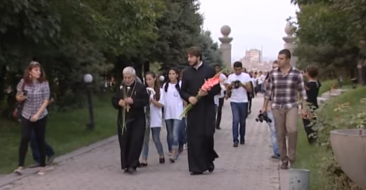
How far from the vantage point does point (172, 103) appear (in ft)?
40.5

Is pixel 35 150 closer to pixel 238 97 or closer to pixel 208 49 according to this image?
pixel 238 97

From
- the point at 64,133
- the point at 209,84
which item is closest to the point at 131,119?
the point at 209,84

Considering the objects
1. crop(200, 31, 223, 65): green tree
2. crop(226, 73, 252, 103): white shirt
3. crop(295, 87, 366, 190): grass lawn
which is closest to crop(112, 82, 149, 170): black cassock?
crop(295, 87, 366, 190): grass lawn

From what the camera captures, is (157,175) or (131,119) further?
(131,119)

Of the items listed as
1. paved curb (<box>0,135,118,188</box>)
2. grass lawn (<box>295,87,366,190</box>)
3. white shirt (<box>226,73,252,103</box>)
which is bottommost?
paved curb (<box>0,135,118,188</box>)

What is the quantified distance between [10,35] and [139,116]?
500 cm


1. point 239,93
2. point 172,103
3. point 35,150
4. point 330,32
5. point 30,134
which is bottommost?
point 35,150

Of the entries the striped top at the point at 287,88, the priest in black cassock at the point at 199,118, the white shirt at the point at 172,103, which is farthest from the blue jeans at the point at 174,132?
the striped top at the point at 287,88

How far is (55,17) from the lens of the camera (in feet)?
45.1

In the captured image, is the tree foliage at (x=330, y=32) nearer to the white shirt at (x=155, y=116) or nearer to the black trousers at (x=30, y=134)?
the white shirt at (x=155, y=116)

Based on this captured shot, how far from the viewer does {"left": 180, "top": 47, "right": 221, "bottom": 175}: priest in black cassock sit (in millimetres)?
10312

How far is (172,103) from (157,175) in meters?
2.23

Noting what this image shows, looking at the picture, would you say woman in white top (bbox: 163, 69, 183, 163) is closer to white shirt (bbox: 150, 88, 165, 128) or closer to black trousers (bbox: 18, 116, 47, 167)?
white shirt (bbox: 150, 88, 165, 128)

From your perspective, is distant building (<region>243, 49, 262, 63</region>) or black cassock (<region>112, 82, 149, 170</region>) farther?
distant building (<region>243, 49, 262, 63</region>)
